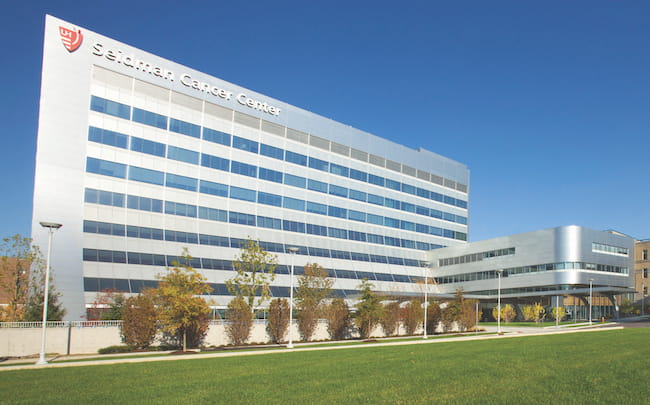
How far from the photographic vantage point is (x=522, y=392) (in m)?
12.0

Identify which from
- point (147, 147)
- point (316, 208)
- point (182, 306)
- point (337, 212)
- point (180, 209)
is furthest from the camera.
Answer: point (337, 212)

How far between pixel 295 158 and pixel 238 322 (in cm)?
3098

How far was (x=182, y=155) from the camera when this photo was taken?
181ft

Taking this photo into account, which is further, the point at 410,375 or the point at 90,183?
the point at 90,183

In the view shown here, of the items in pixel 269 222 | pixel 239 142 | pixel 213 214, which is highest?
pixel 239 142

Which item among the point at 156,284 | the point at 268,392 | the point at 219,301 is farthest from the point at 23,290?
the point at 268,392

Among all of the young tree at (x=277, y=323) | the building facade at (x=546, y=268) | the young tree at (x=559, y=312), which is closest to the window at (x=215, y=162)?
the young tree at (x=277, y=323)

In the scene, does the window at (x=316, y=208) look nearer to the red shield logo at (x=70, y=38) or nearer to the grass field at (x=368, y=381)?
the red shield logo at (x=70, y=38)

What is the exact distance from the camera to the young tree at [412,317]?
53906mm

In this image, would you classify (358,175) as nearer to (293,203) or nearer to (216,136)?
(293,203)

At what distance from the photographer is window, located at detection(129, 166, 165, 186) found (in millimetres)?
51219

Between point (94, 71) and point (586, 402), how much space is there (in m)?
52.3

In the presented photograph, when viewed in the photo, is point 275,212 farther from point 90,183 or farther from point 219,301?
point 90,183

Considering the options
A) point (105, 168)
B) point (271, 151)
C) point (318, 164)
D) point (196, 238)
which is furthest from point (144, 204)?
point (318, 164)
